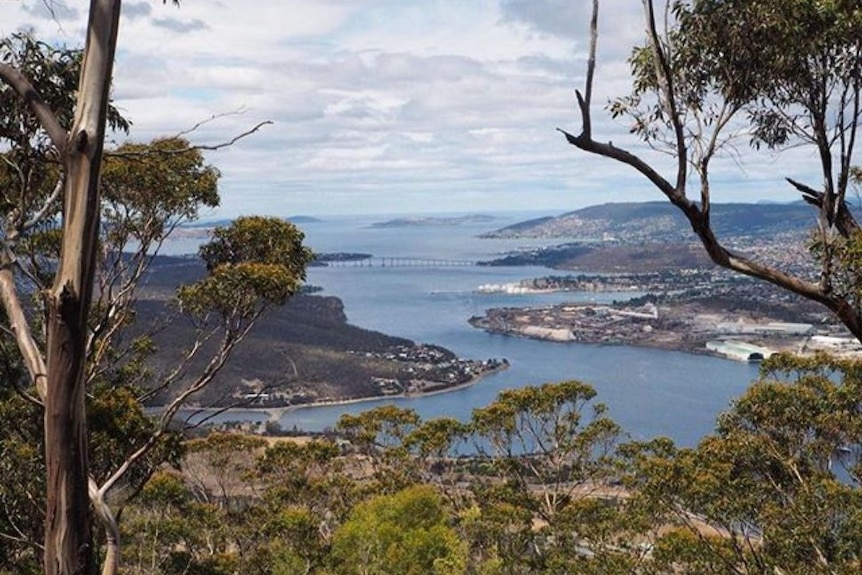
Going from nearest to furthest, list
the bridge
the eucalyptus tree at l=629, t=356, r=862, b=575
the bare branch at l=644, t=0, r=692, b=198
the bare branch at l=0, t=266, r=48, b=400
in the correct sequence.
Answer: the bare branch at l=0, t=266, r=48, b=400 < the bare branch at l=644, t=0, r=692, b=198 < the eucalyptus tree at l=629, t=356, r=862, b=575 < the bridge

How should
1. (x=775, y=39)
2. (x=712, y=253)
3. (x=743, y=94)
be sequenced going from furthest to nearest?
1. (x=743, y=94)
2. (x=775, y=39)
3. (x=712, y=253)

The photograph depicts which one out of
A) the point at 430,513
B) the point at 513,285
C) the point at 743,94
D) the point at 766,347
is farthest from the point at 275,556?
the point at 513,285

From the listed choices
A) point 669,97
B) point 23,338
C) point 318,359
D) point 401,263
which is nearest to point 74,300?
point 23,338

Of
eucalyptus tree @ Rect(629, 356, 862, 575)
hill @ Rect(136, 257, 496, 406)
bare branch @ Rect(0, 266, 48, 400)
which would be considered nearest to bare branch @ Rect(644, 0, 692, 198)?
bare branch @ Rect(0, 266, 48, 400)

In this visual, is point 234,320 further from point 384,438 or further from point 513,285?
point 513,285

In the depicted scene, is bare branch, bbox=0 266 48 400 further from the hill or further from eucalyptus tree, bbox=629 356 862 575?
the hill

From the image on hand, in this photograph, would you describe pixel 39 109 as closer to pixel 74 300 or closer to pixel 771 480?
pixel 74 300
